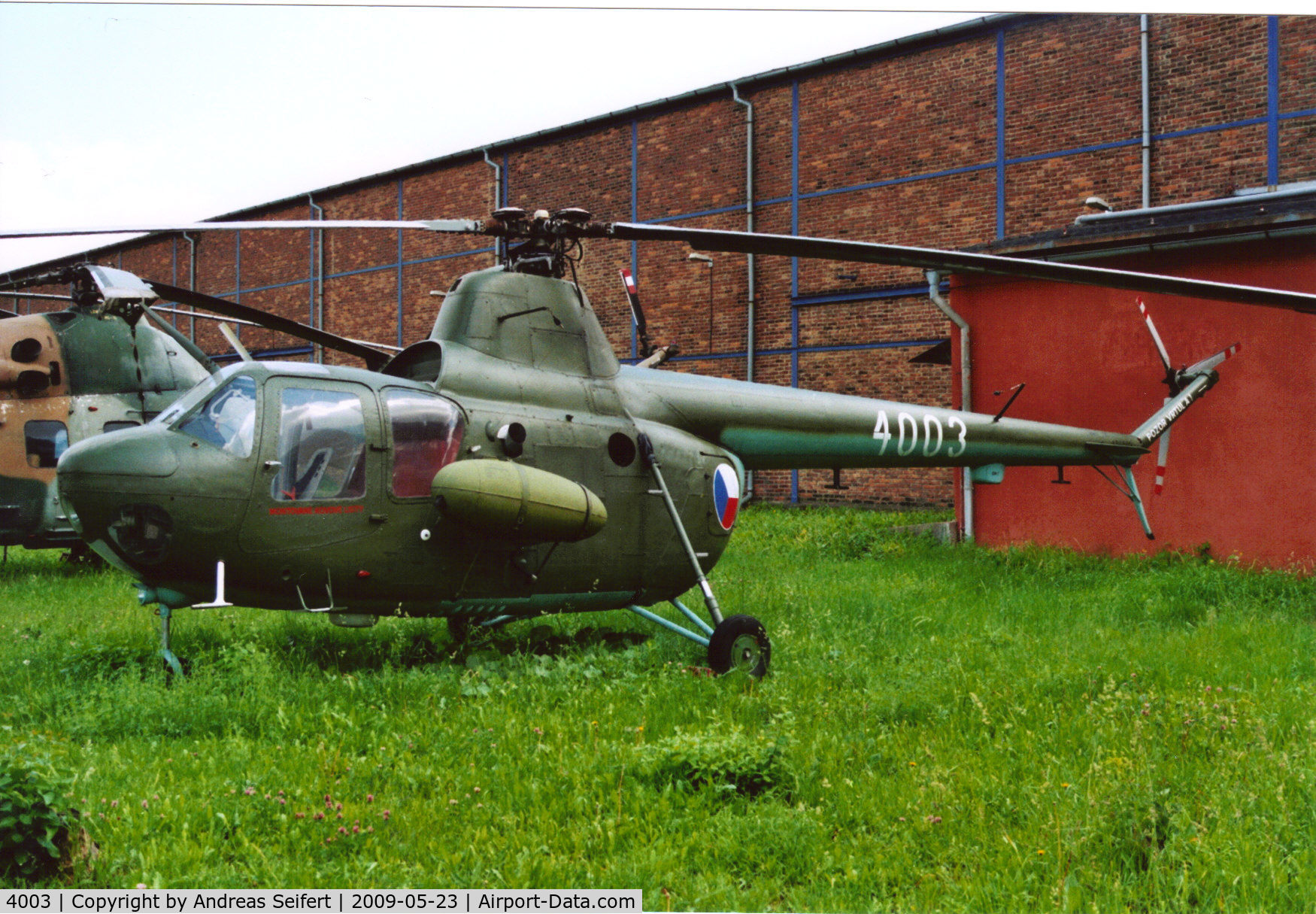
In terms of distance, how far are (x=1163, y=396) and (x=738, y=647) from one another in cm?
713

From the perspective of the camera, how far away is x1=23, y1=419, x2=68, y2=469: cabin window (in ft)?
34.8

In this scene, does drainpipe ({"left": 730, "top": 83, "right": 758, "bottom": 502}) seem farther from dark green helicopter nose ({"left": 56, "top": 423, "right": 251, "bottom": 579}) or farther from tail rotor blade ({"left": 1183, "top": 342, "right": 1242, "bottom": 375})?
dark green helicopter nose ({"left": 56, "top": 423, "right": 251, "bottom": 579})

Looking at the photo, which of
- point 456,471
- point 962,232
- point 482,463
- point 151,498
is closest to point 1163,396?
point 962,232

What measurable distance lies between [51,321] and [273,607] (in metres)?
7.39

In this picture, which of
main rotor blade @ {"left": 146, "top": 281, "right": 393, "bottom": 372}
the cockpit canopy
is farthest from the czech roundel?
main rotor blade @ {"left": 146, "top": 281, "right": 393, "bottom": 372}

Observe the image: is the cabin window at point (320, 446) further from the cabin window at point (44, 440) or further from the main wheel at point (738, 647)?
the cabin window at point (44, 440)

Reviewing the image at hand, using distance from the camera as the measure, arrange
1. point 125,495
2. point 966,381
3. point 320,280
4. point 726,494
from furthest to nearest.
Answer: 1. point 320,280
2. point 966,381
3. point 726,494
4. point 125,495

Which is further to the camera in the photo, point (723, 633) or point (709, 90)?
point (709, 90)

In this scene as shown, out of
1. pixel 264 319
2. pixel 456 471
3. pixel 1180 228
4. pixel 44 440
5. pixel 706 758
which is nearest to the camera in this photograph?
pixel 706 758

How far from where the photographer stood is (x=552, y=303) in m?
6.46

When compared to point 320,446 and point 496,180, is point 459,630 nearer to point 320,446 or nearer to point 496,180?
point 320,446

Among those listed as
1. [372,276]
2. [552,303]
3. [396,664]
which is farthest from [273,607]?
[372,276]

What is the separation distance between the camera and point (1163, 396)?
420 inches

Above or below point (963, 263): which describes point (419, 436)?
below
